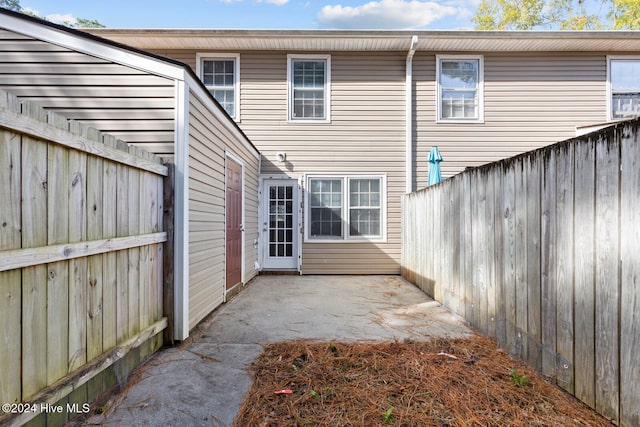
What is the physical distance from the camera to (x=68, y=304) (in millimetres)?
1849

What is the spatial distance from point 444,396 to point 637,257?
4.38 ft

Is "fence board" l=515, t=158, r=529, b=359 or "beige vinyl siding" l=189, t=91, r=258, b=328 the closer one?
"fence board" l=515, t=158, r=529, b=359

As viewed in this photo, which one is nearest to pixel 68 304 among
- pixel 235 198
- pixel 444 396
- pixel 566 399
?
pixel 444 396

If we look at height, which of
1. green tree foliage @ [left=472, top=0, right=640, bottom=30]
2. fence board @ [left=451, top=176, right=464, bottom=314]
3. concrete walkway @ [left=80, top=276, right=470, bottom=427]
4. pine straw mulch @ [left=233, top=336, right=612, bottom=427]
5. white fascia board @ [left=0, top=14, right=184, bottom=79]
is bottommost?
concrete walkway @ [left=80, top=276, right=470, bottom=427]

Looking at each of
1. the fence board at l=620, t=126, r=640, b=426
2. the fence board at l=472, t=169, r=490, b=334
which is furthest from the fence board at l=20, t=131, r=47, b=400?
the fence board at l=472, t=169, r=490, b=334

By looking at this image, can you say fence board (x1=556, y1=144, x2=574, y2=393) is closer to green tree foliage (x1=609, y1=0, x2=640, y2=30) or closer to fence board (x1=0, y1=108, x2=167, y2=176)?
fence board (x1=0, y1=108, x2=167, y2=176)

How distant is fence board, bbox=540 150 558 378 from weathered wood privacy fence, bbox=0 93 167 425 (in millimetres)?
2990

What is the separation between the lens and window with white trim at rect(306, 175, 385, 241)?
23.0ft

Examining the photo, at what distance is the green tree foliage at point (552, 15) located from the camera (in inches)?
513

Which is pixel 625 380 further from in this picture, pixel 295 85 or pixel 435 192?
pixel 295 85

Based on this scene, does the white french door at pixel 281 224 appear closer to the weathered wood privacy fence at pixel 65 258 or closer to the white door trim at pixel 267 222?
the white door trim at pixel 267 222

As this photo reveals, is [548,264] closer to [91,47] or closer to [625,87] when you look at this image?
[91,47]

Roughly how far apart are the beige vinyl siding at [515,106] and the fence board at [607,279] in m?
5.22

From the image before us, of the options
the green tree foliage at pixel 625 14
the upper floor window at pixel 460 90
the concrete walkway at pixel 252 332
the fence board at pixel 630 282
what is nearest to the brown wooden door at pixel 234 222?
the concrete walkway at pixel 252 332
